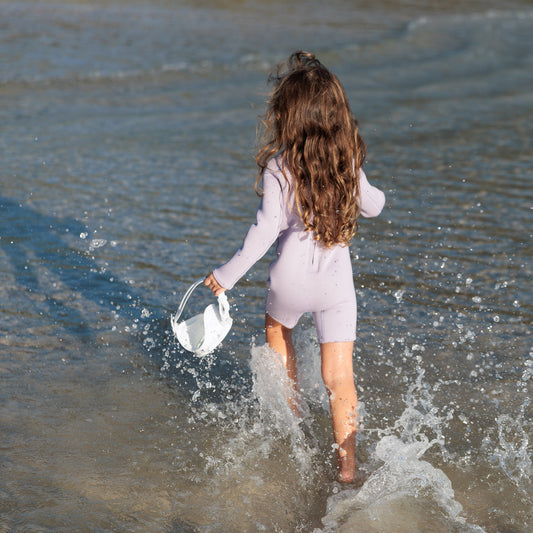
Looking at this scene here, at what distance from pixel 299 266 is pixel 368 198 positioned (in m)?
0.42

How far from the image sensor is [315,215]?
3.14 meters

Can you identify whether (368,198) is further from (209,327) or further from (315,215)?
(209,327)

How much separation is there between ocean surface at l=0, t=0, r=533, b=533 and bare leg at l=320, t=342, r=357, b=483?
0.11m

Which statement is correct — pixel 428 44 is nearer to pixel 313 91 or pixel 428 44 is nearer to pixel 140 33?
pixel 140 33

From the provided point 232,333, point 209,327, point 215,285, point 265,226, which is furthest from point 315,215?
point 232,333

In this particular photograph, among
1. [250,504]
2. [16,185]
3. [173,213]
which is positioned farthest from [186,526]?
[16,185]

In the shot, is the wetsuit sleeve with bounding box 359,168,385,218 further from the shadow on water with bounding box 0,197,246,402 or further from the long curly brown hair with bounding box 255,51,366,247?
the shadow on water with bounding box 0,197,246,402

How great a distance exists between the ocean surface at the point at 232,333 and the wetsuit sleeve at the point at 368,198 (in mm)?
891

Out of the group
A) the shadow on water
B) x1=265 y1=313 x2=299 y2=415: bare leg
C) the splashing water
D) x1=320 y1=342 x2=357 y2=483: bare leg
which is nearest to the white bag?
x1=265 y1=313 x2=299 y2=415: bare leg

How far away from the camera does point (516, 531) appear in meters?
3.08

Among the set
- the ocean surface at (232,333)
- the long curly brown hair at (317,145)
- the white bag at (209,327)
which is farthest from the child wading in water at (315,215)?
the ocean surface at (232,333)

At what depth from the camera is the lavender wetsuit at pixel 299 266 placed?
10.2 ft

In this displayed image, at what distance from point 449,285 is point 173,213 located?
2.52 meters

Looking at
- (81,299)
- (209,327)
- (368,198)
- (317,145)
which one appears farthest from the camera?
(81,299)
